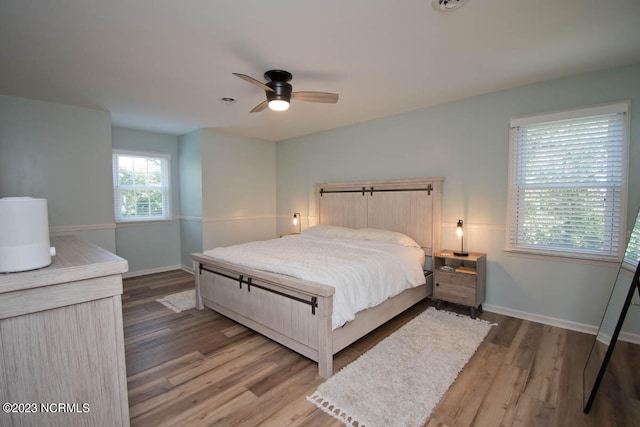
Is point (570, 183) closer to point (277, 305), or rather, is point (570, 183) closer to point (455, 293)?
point (455, 293)

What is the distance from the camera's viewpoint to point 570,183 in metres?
2.99

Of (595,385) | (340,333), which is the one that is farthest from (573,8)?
(340,333)

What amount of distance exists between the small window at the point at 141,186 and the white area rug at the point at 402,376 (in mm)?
4656

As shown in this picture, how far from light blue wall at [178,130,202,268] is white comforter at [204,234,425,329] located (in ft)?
6.32

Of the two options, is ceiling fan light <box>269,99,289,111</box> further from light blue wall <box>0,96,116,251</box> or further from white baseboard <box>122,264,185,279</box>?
white baseboard <box>122,264,185,279</box>

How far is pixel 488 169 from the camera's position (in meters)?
3.47

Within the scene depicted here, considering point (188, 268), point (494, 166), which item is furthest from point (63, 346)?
point (188, 268)

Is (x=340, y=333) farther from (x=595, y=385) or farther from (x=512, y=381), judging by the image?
(x=595, y=385)

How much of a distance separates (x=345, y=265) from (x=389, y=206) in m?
1.85

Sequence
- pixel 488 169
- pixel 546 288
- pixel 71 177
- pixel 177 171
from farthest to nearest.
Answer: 1. pixel 177 171
2. pixel 71 177
3. pixel 488 169
4. pixel 546 288

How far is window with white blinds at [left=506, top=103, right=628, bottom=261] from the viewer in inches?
109

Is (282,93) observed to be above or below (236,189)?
above

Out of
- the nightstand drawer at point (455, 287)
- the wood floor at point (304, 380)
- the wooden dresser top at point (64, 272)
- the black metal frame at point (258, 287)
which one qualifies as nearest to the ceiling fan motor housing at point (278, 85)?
the black metal frame at point (258, 287)

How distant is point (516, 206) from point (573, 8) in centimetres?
196
